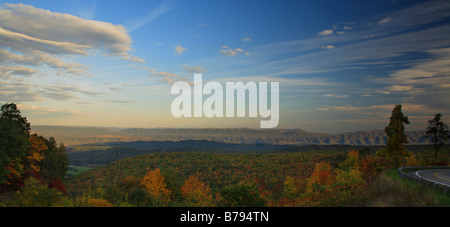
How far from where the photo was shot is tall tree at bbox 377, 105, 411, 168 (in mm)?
38456

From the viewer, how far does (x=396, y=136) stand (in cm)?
3888

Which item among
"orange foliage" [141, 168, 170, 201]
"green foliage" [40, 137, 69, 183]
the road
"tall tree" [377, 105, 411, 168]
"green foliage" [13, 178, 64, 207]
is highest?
"tall tree" [377, 105, 411, 168]

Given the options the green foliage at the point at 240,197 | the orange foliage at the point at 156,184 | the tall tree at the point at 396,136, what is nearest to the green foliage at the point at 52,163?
the orange foliage at the point at 156,184

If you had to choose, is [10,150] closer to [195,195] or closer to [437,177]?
[195,195]

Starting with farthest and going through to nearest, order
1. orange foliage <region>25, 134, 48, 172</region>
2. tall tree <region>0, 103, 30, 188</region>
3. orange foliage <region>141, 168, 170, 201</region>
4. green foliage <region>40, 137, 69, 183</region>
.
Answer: green foliage <region>40, 137, 69, 183</region>
orange foliage <region>25, 134, 48, 172</region>
orange foliage <region>141, 168, 170, 201</region>
tall tree <region>0, 103, 30, 188</region>

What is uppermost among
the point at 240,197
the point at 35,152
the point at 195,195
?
the point at 240,197

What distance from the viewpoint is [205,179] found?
95562mm

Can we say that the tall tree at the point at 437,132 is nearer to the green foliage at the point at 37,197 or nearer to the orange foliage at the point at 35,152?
the green foliage at the point at 37,197

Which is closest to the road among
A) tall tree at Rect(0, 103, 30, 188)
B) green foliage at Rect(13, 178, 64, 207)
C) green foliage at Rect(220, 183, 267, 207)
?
green foliage at Rect(220, 183, 267, 207)

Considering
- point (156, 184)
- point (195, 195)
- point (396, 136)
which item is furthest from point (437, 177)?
point (156, 184)

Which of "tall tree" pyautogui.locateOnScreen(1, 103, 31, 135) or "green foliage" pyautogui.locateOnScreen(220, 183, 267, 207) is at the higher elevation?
"tall tree" pyautogui.locateOnScreen(1, 103, 31, 135)

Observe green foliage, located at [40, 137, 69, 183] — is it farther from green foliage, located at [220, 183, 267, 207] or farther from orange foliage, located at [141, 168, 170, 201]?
green foliage, located at [220, 183, 267, 207]
